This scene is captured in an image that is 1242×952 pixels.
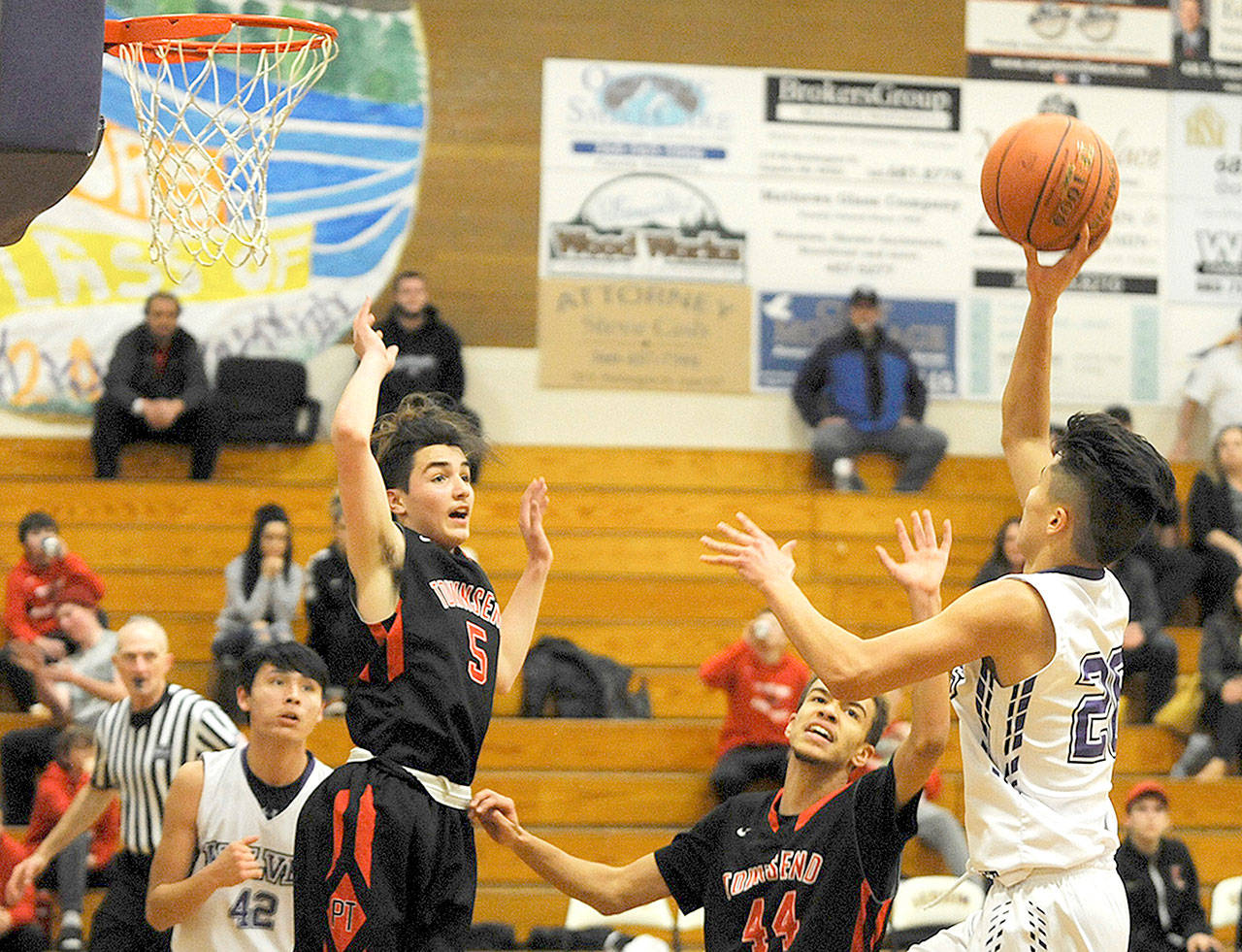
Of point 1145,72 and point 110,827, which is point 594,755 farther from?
point 1145,72

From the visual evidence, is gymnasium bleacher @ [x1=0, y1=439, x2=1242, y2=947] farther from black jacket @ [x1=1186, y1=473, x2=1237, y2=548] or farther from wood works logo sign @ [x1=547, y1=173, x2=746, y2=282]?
wood works logo sign @ [x1=547, y1=173, x2=746, y2=282]

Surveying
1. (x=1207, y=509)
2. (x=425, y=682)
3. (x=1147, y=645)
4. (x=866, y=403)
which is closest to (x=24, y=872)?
(x=425, y=682)

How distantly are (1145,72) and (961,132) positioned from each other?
1.53 metres

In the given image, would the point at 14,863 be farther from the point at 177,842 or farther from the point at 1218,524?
the point at 1218,524

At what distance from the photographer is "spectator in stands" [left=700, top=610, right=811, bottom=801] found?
26.8 ft

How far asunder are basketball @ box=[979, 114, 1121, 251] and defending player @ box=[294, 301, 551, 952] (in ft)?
4.85

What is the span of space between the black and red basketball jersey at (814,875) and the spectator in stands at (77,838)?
403 centimetres

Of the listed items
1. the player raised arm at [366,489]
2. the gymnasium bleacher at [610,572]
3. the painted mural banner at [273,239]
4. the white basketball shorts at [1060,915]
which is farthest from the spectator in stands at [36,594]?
the white basketball shorts at [1060,915]

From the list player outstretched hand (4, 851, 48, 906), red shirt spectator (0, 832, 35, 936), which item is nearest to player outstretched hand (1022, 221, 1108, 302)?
player outstretched hand (4, 851, 48, 906)

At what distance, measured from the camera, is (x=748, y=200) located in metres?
11.8

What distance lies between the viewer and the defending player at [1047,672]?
311 cm

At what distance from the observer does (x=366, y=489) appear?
344 centimetres

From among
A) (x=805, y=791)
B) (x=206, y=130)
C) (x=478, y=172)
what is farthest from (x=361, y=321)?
(x=478, y=172)

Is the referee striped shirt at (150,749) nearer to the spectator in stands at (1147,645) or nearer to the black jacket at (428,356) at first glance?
the black jacket at (428,356)
